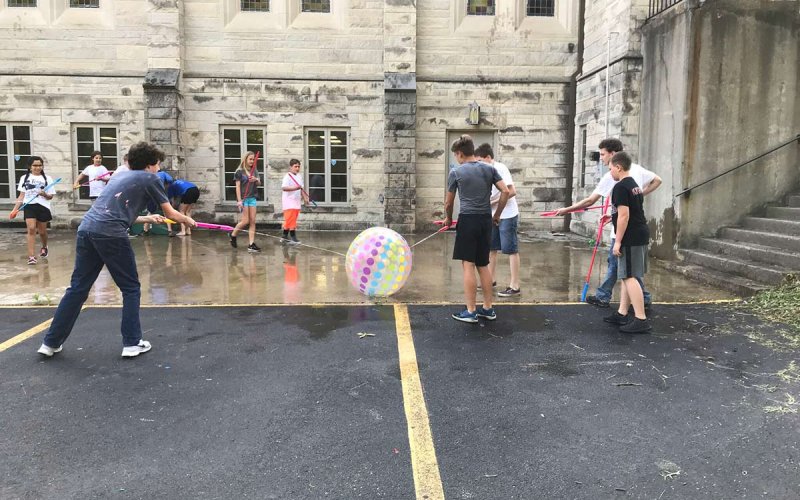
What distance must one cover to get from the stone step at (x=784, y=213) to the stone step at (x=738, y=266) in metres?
1.18

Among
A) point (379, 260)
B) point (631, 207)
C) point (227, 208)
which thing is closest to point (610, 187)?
point (631, 207)

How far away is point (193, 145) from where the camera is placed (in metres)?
14.2

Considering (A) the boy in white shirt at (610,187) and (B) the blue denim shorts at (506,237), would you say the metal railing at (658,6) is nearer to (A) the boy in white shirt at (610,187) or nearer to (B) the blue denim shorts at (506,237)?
(A) the boy in white shirt at (610,187)

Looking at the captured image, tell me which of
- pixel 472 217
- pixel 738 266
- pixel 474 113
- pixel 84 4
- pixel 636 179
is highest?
pixel 84 4

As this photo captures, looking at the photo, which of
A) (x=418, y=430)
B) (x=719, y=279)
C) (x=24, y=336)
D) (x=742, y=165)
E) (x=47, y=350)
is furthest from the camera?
(x=742, y=165)

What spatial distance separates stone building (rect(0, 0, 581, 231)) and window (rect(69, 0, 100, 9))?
0.05m

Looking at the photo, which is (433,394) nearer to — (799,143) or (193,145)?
(799,143)

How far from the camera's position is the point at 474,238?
18.7 ft

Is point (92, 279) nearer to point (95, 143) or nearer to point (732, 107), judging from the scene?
point (732, 107)

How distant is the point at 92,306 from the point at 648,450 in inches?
229

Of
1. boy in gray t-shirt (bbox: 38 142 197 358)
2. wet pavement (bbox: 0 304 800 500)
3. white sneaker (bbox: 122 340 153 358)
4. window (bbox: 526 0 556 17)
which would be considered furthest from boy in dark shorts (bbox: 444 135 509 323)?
window (bbox: 526 0 556 17)

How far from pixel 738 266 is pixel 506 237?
328cm

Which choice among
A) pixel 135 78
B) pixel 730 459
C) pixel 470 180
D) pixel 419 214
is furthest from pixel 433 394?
pixel 135 78

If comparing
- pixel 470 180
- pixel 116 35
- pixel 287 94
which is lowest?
pixel 470 180
